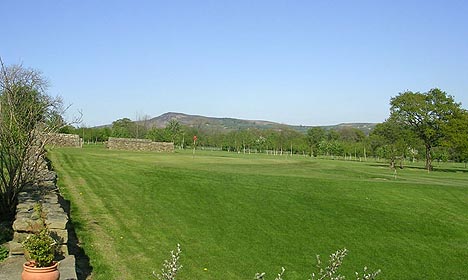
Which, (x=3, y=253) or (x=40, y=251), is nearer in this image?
(x=40, y=251)

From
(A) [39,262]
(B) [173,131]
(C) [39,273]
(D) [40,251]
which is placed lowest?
(C) [39,273]

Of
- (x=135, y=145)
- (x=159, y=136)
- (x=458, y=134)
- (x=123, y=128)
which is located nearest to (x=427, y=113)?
(x=458, y=134)

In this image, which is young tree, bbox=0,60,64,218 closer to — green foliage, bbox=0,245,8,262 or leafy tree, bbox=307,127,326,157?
green foliage, bbox=0,245,8,262

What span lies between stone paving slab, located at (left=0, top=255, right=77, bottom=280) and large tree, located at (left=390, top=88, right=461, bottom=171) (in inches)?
2155

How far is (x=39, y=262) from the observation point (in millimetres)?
6055

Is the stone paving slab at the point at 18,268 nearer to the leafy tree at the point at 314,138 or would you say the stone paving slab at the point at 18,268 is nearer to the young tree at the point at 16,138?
the young tree at the point at 16,138

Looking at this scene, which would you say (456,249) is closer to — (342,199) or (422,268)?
(422,268)

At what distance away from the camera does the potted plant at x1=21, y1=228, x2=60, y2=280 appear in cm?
593

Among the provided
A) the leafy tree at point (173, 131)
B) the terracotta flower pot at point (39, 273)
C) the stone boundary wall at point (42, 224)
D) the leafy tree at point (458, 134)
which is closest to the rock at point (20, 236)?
the stone boundary wall at point (42, 224)

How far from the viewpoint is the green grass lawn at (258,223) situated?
11.4 m

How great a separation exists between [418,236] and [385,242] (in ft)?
6.03

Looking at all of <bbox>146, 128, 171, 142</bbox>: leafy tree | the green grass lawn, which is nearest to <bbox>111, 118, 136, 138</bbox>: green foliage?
<bbox>146, 128, 171, 142</bbox>: leafy tree

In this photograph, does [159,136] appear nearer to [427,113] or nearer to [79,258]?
[427,113]

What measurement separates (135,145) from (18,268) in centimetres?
5527
